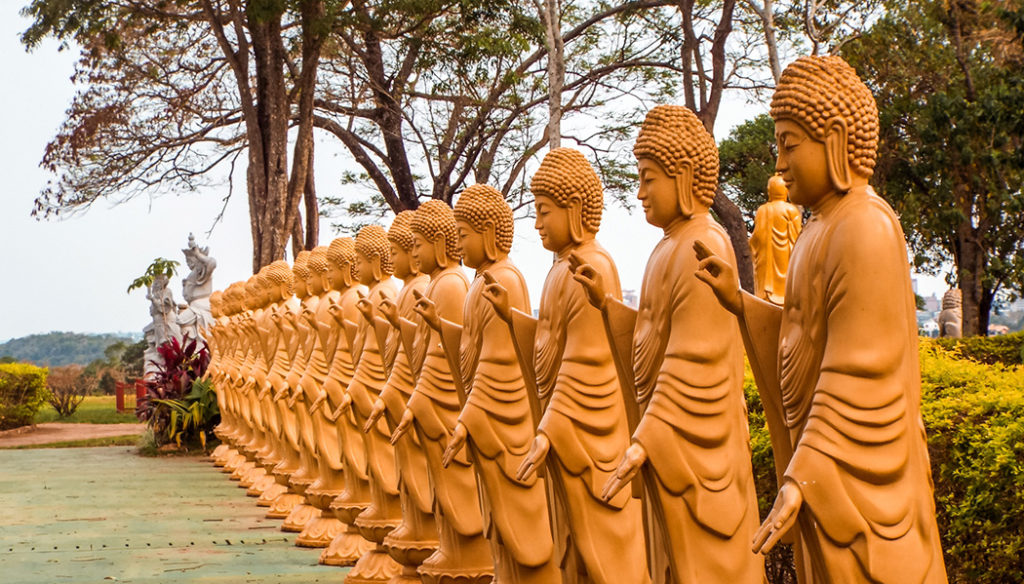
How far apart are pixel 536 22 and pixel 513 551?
12.6 m

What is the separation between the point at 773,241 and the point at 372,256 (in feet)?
15.4

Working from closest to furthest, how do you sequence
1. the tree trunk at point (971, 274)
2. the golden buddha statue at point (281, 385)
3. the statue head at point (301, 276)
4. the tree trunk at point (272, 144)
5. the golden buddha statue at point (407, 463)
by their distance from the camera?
1. the golden buddha statue at point (407, 463)
2. the statue head at point (301, 276)
3. the golden buddha statue at point (281, 385)
4. the tree trunk at point (272, 144)
5. the tree trunk at point (971, 274)

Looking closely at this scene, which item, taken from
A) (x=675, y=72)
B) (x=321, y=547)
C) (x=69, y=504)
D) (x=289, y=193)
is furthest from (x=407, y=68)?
(x=321, y=547)

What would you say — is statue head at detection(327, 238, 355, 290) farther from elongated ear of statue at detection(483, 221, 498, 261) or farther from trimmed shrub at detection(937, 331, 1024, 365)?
trimmed shrub at detection(937, 331, 1024, 365)

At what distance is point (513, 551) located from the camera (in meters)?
5.24

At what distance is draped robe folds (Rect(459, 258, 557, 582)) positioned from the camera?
207 inches

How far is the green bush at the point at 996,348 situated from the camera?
439 inches

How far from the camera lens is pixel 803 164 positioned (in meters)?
3.41

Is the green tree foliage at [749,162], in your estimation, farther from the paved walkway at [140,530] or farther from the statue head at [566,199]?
the statue head at [566,199]

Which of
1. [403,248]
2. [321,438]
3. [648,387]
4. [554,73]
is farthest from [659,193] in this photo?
[554,73]

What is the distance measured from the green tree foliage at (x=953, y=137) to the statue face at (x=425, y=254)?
14074mm

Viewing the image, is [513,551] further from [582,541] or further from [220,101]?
[220,101]

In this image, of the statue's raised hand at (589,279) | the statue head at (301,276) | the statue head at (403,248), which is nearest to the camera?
the statue's raised hand at (589,279)

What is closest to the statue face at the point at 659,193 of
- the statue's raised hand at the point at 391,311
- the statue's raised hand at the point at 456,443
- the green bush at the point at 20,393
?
the statue's raised hand at the point at 456,443
